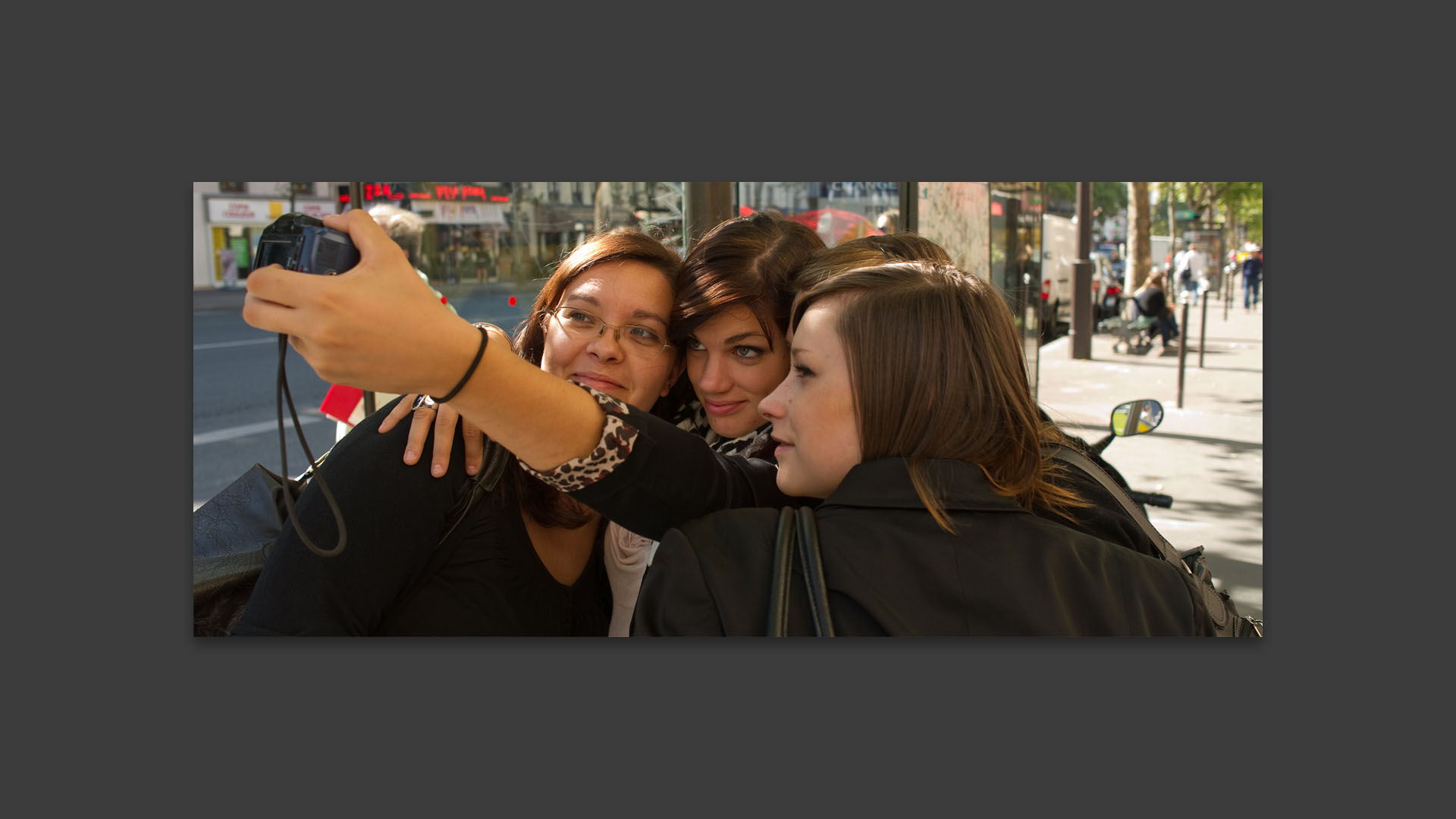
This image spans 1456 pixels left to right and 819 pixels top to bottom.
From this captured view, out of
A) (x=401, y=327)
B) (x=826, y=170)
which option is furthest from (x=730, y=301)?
(x=401, y=327)

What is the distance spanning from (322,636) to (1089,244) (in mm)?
13665

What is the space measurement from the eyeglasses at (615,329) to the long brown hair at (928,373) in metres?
0.69

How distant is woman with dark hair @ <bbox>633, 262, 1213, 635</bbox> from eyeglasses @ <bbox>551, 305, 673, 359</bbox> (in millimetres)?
634

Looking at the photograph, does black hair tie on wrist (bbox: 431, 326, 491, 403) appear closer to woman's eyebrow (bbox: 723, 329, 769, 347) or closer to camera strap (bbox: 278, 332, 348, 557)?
camera strap (bbox: 278, 332, 348, 557)

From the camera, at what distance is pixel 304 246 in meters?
1.11

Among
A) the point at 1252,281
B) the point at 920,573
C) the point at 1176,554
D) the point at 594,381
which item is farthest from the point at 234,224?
the point at 1252,281

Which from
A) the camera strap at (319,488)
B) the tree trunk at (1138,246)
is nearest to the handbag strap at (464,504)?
the camera strap at (319,488)

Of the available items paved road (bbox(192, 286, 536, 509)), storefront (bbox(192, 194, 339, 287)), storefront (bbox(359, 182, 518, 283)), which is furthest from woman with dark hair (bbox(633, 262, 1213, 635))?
paved road (bbox(192, 286, 536, 509))

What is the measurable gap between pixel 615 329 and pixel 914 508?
0.91m

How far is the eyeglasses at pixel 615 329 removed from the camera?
215 cm

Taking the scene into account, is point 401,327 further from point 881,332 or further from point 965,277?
point 965,277

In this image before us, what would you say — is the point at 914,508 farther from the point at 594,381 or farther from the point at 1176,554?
the point at 594,381

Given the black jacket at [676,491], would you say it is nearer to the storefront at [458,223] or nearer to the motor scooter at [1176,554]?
the motor scooter at [1176,554]

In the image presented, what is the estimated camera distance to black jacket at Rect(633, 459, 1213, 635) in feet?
4.44
